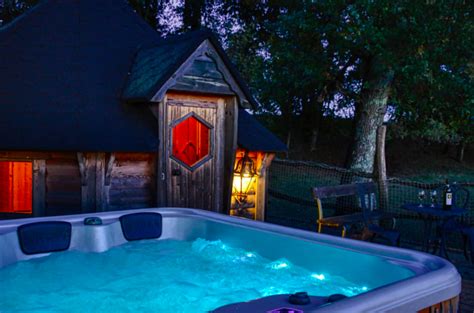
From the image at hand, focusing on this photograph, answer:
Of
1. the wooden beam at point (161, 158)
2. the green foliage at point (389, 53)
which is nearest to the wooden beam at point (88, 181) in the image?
the wooden beam at point (161, 158)

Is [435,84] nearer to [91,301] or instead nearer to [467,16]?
[467,16]

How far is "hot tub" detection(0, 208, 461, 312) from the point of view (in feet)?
13.6

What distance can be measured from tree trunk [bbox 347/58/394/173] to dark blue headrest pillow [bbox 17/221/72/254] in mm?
7356

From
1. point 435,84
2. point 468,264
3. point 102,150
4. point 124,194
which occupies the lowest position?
point 468,264

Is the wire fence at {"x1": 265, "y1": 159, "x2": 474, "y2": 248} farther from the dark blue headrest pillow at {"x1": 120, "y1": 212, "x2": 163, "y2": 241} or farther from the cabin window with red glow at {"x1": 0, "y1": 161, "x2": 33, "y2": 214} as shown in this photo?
the cabin window with red glow at {"x1": 0, "y1": 161, "x2": 33, "y2": 214}

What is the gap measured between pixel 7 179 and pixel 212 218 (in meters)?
7.16

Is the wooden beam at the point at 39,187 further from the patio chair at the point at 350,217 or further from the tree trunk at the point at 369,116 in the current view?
the tree trunk at the point at 369,116

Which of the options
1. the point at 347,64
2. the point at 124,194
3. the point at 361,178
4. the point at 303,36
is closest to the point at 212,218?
the point at 124,194

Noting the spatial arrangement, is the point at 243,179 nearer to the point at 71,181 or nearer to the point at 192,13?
the point at 71,181

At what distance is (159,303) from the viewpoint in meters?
4.63

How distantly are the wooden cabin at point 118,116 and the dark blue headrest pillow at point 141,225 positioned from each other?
1623 millimetres

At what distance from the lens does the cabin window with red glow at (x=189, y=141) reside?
908cm

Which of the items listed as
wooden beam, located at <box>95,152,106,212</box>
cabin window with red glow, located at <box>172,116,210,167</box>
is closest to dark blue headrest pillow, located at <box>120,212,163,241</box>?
wooden beam, located at <box>95,152,106,212</box>

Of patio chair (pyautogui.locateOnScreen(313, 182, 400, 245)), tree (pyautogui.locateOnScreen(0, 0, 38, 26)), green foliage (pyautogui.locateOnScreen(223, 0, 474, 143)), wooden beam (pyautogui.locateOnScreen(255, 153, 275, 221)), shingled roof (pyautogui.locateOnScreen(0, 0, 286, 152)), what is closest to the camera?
patio chair (pyautogui.locateOnScreen(313, 182, 400, 245))
